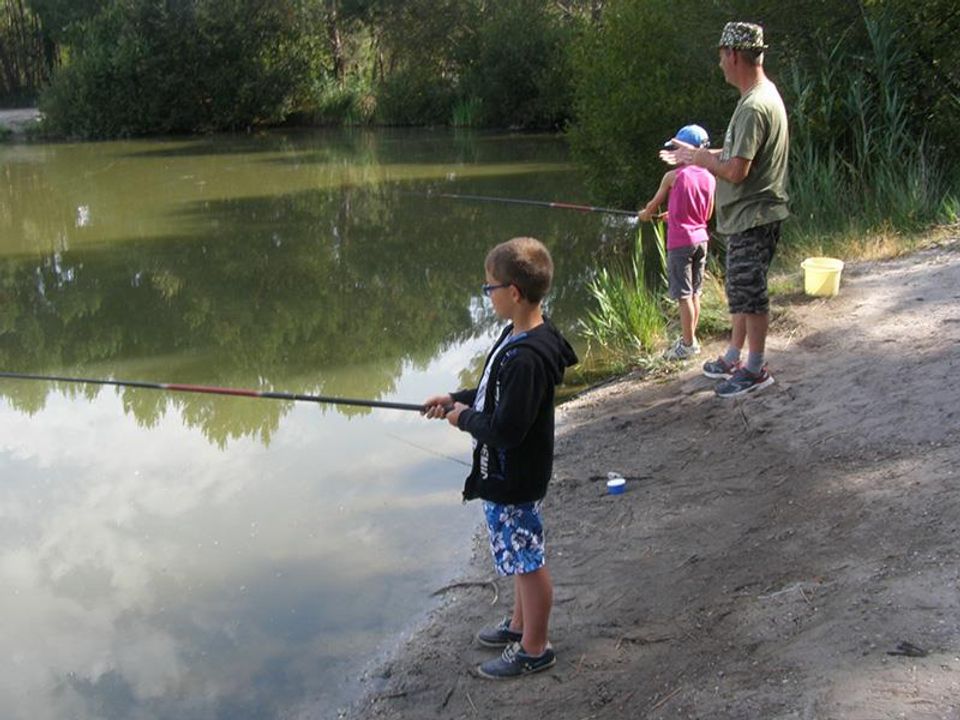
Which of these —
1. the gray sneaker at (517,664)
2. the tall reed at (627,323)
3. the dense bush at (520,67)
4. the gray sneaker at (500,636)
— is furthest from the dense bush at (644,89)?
the dense bush at (520,67)

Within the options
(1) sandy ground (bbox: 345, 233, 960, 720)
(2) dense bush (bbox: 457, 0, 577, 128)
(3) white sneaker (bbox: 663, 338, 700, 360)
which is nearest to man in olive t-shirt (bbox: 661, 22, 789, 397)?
(1) sandy ground (bbox: 345, 233, 960, 720)

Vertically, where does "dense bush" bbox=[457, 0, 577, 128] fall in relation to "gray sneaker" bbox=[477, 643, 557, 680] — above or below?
above

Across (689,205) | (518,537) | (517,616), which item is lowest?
(517,616)

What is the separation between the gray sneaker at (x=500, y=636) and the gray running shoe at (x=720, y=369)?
7.12ft

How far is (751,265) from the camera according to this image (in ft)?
15.3

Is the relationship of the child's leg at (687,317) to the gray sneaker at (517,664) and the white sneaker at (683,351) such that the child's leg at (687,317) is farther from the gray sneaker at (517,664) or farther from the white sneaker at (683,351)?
the gray sneaker at (517,664)

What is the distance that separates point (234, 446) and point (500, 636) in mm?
2943

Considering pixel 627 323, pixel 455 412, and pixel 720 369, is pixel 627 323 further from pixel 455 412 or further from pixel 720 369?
pixel 455 412

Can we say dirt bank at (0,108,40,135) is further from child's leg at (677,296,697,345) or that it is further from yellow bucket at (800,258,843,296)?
yellow bucket at (800,258,843,296)

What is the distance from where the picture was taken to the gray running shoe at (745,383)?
4973 millimetres

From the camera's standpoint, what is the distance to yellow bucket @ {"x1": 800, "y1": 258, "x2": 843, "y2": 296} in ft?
19.7

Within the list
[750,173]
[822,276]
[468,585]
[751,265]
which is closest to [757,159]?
[750,173]

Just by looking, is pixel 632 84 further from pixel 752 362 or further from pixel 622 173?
pixel 752 362

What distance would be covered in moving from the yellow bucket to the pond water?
222 centimetres
